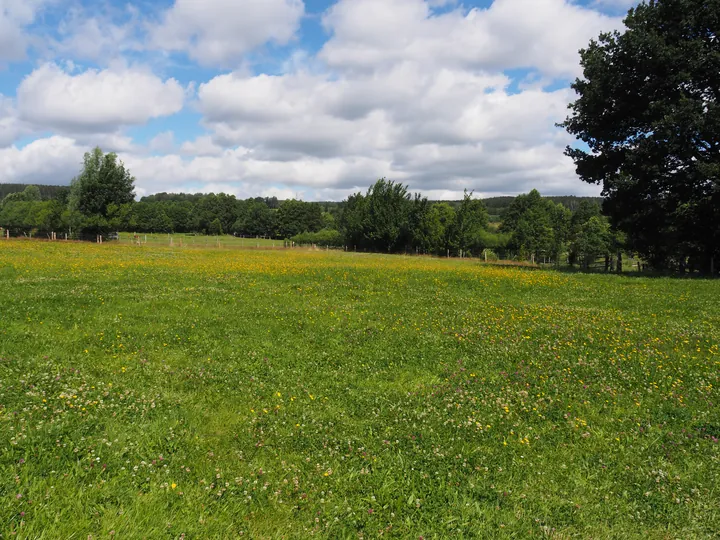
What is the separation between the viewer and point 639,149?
97.6ft

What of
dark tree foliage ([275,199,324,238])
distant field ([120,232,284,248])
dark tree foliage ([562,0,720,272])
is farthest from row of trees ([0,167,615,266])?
dark tree foliage ([275,199,324,238])

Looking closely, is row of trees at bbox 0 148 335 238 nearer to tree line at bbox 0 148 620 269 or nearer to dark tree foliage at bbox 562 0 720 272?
tree line at bbox 0 148 620 269

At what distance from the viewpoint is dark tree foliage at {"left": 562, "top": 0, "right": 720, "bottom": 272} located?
28.1 meters

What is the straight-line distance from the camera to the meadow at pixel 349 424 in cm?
524

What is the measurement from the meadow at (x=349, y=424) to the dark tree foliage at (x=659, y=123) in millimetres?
19366

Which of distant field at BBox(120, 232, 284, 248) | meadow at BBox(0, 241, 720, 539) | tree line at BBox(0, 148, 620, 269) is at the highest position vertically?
tree line at BBox(0, 148, 620, 269)

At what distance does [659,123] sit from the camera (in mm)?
27844

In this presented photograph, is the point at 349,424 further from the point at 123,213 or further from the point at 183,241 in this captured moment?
the point at 183,241

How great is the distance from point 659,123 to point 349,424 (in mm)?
31833

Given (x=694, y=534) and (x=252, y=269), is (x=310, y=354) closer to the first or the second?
(x=694, y=534)

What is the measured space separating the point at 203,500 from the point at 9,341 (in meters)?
8.76

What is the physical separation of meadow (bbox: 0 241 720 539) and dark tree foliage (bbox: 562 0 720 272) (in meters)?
19.4

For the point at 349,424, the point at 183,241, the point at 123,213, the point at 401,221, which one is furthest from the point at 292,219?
the point at 349,424

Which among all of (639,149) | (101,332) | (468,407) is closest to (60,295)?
(101,332)
